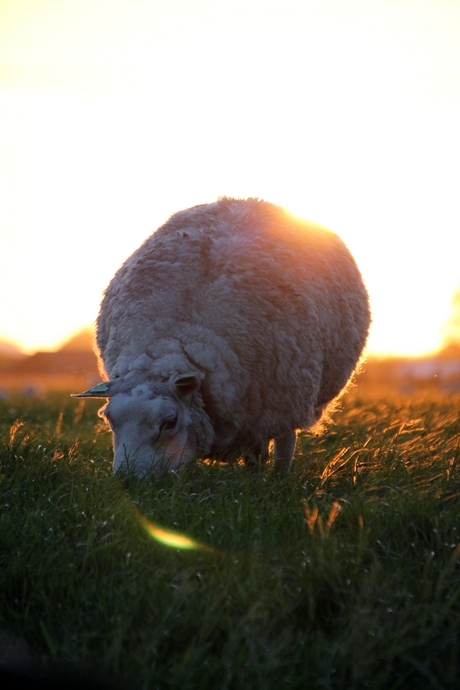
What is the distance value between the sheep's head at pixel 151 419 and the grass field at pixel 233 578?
0.13 meters

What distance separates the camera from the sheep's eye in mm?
3898

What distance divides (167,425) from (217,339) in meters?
0.63

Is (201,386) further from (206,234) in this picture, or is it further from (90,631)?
(90,631)

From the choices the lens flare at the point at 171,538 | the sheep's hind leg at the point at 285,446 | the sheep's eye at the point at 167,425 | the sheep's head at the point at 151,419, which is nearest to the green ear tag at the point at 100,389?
the sheep's head at the point at 151,419

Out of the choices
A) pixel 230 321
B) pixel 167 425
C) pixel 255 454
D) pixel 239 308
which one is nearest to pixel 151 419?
pixel 167 425

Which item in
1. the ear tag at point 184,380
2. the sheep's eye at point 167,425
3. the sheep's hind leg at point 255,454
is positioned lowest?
the sheep's hind leg at point 255,454

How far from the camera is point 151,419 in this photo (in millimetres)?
3838

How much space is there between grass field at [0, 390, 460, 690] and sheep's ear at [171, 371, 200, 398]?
1.50ft

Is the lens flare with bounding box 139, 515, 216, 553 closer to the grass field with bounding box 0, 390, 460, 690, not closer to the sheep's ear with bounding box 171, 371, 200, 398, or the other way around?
the grass field with bounding box 0, 390, 460, 690

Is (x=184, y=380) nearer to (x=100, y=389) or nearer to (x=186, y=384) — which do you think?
(x=186, y=384)

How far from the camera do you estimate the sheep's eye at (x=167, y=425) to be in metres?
3.90

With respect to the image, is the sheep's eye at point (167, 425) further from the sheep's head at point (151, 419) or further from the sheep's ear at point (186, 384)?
the sheep's ear at point (186, 384)

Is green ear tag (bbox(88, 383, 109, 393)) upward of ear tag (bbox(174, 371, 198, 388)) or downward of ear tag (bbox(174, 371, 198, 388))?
downward

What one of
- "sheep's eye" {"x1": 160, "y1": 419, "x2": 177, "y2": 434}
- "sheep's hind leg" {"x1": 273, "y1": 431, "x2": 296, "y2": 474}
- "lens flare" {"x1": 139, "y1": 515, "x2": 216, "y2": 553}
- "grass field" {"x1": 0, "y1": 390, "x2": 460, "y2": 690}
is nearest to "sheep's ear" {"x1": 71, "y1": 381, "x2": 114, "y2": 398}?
"sheep's eye" {"x1": 160, "y1": 419, "x2": 177, "y2": 434}
